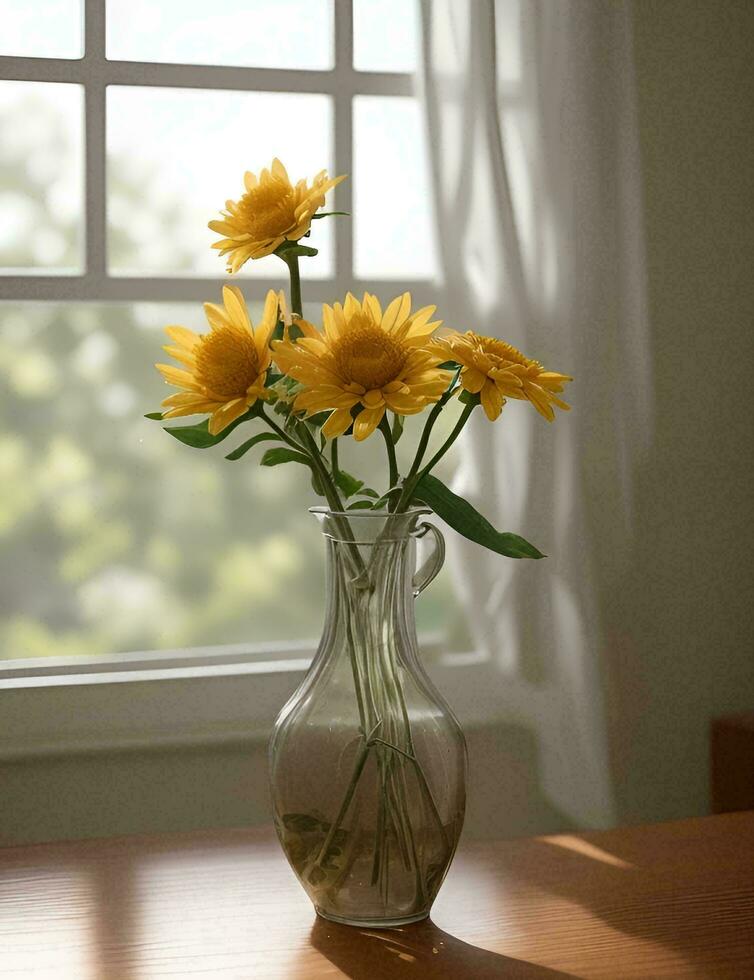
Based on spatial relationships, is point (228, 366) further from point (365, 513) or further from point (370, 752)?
point (370, 752)

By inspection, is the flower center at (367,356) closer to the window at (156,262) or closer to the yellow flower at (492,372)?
the yellow flower at (492,372)

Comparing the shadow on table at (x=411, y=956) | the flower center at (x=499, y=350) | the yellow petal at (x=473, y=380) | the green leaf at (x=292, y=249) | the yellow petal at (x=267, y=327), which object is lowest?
the shadow on table at (x=411, y=956)

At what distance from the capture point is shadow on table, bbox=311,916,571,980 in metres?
0.92

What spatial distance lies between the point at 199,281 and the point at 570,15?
0.80 m

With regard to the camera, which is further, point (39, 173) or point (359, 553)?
point (39, 173)

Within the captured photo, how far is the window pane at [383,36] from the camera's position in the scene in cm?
230

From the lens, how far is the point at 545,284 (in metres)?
2.11

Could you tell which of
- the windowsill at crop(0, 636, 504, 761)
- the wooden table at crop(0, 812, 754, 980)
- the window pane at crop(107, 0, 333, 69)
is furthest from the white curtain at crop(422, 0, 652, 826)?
the wooden table at crop(0, 812, 754, 980)

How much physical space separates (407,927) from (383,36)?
71.1 inches

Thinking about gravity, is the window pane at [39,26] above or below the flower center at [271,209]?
above

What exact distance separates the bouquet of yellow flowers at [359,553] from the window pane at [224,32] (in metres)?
1.40

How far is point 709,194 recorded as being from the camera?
2.30 m

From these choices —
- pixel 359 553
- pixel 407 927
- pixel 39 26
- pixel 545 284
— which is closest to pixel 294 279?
pixel 359 553

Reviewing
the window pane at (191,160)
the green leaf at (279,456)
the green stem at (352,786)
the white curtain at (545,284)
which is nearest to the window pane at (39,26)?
the window pane at (191,160)
